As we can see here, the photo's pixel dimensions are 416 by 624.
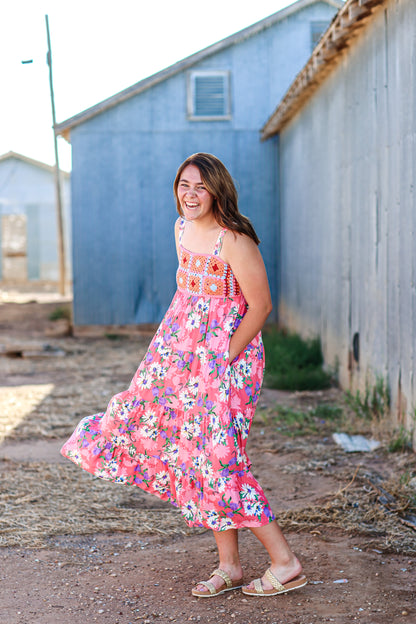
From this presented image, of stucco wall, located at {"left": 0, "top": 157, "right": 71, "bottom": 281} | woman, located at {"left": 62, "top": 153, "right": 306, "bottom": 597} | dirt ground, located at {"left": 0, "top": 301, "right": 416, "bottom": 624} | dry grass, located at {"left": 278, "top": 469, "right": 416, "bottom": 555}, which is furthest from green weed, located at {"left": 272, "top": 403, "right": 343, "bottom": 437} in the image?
stucco wall, located at {"left": 0, "top": 157, "right": 71, "bottom": 281}

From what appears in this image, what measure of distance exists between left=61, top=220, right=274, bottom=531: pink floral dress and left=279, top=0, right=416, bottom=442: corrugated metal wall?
8.15ft

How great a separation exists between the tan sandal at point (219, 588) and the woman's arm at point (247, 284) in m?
0.96

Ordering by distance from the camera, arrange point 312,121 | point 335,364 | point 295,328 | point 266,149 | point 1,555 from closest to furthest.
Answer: point 1,555 → point 335,364 → point 312,121 → point 295,328 → point 266,149

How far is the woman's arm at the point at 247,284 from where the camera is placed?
2.99 m

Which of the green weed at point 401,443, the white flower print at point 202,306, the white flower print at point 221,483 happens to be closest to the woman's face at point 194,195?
the white flower print at point 202,306

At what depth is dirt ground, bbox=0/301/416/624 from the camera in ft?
9.78

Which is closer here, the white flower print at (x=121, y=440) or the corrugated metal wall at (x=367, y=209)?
the white flower print at (x=121, y=440)

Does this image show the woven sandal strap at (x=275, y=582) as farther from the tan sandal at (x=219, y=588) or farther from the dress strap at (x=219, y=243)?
the dress strap at (x=219, y=243)

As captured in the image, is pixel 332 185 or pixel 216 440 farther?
pixel 332 185

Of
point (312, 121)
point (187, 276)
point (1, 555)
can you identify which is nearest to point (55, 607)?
point (1, 555)

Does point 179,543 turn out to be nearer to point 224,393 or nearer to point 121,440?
point 121,440

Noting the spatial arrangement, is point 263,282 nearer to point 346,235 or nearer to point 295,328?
point 346,235

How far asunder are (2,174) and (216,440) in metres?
27.4

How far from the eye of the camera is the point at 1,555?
3617 millimetres
